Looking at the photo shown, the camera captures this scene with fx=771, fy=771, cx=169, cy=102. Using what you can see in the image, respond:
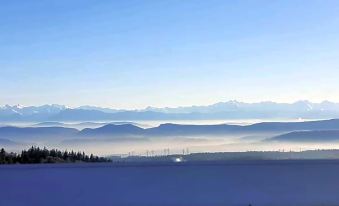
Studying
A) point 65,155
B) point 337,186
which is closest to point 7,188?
point 337,186

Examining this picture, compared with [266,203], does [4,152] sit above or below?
above

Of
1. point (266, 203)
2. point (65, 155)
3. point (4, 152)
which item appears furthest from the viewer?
point (4, 152)

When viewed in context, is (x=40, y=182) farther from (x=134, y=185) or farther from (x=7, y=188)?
(x=134, y=185)

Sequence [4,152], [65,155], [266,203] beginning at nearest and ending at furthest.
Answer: [266,203] → [65,155] → [4,152]

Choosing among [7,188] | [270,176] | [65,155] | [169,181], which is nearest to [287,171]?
[270,176]

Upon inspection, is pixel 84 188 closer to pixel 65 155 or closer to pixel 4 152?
pixel 65 155

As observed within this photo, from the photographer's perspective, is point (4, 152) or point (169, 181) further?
point (4, 152)
